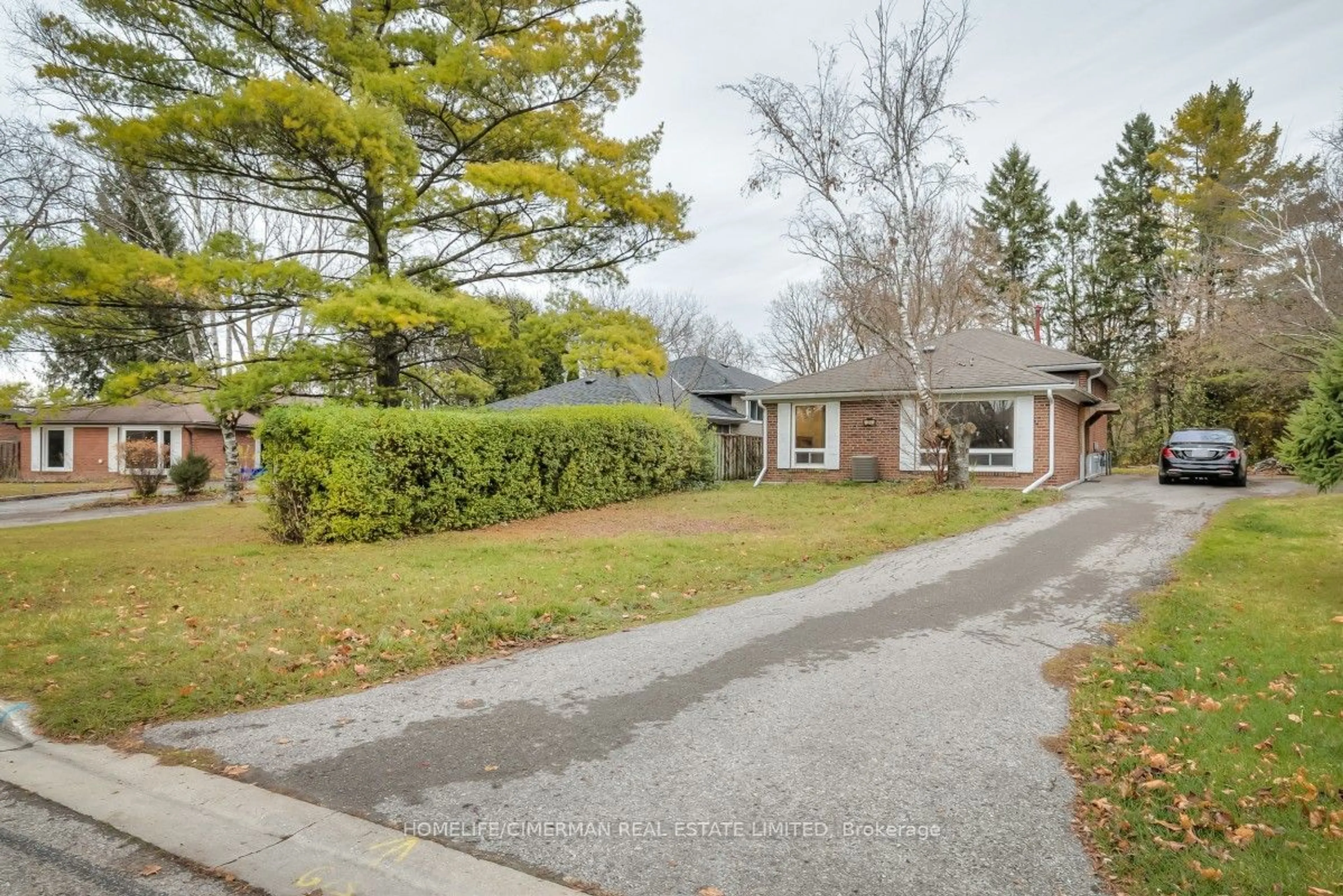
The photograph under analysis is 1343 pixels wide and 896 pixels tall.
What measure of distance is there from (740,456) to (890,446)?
584 cm

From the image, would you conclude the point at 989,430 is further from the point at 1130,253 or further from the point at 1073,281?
the point at 1073,281

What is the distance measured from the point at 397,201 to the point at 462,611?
938 centimetres

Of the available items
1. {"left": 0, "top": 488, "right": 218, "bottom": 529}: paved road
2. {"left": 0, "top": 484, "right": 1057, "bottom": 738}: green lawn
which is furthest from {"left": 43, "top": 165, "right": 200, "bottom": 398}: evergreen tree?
{"left": 0, "top": 484, "right": 1057, "bottom": 738}: green lawn

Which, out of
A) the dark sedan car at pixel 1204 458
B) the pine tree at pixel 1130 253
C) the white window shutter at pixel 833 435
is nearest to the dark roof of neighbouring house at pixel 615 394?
the white window shutter at pixel 833 435

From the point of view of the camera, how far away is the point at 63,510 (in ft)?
59.3

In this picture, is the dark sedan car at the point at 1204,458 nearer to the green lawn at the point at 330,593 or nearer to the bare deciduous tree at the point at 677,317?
the green lawn at the point at 330,593

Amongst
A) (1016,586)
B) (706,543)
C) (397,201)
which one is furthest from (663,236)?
(1016,586)

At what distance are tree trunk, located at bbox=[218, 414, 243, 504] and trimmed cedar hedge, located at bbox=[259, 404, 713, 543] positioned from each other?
824 cm

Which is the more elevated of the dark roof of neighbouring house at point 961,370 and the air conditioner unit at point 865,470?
the dark roof of neighbouring house at point 961,370

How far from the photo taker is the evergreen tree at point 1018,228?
36.8 meters

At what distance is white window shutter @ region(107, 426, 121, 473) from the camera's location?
3023 centimetres

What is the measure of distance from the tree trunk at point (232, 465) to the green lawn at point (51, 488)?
918 centimetres

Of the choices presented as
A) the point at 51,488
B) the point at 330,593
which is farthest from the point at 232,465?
the point at 330,593

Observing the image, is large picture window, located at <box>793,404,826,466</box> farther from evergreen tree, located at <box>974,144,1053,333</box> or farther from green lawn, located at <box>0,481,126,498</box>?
green lawn, located at <box>0,481,126,498</box>
